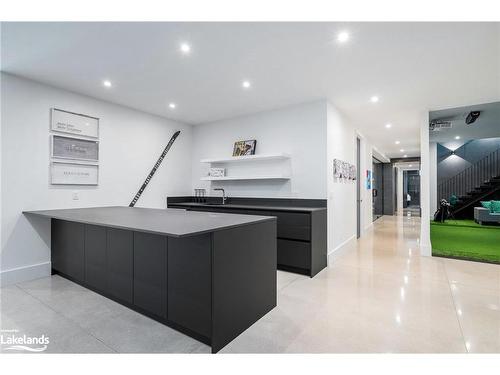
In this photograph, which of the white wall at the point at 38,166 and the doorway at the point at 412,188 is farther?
the doorway at the point at 412,188

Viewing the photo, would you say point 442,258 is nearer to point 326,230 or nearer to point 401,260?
point 401,260

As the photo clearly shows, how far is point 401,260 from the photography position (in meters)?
4.31

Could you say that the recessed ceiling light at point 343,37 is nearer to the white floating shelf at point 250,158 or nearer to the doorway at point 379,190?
the white floating shelf at point 250,158

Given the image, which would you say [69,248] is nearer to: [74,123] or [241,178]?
[74,123]

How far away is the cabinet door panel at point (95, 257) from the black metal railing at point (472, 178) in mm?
12230

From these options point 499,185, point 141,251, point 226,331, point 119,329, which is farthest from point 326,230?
point 499,185

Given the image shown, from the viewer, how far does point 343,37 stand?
239cm

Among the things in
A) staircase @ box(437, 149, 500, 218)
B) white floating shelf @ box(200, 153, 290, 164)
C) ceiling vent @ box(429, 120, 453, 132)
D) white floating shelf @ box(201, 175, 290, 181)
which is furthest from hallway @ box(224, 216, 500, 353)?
staircase @ box(437, 149, 500, 218)

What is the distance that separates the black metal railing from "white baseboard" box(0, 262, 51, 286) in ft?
42.0

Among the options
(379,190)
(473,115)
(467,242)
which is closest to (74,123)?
(473,115)

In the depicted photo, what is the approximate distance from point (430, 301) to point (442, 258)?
7.20 feet

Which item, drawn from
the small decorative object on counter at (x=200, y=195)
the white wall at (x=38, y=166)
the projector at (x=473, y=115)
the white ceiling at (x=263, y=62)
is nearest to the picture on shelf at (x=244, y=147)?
the white ceiling at (x=263, y=62)

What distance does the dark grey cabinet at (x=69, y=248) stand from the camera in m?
3.11

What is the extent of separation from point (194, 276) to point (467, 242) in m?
6.34
